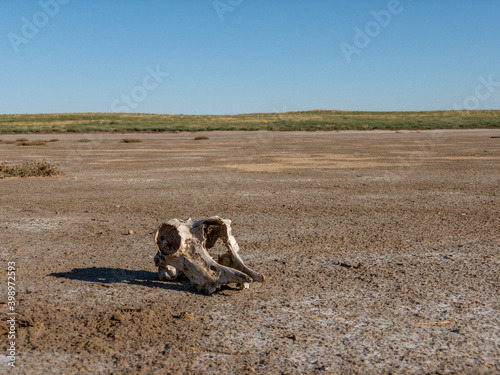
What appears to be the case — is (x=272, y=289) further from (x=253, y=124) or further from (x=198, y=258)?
(x=253, y=124)

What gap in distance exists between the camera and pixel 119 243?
8492mm

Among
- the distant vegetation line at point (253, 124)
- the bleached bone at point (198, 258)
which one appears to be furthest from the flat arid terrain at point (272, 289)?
the distant vegetation line at point (253, 124)

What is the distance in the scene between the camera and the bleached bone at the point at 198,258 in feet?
19.4

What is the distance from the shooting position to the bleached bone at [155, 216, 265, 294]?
5902mm

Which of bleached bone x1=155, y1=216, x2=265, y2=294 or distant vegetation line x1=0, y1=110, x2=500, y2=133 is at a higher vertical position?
distant vegetation line x1=0, y1=110, x2=500, y2=133

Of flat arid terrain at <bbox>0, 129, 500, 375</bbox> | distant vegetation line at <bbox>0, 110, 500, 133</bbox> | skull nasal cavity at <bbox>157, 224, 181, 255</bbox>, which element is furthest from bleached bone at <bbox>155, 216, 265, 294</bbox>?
distant vegetation line at <bbox>0, 110, 500, 133</bbox>

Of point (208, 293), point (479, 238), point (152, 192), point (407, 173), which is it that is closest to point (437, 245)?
point (479, 238)

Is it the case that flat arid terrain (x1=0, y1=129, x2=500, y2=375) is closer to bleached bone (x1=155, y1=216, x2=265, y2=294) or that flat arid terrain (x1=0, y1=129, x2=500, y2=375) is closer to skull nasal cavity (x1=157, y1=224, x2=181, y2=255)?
bleached bone (x1=155, y1=216, x2=265, y2=294)

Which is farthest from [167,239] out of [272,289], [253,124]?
[253,124]

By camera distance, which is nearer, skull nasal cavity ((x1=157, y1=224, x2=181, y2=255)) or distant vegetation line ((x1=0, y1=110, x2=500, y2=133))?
skull nasal cavity ((x1=157, y1=224, x2=181, y2=255))

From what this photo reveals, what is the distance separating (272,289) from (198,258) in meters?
0.89

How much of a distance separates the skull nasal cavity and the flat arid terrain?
1.36 feet

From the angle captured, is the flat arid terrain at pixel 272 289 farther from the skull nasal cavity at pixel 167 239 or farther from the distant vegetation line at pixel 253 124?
the distant vegetation line at pixel 253 124

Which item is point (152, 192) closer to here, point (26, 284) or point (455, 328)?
point (26, 284)
